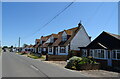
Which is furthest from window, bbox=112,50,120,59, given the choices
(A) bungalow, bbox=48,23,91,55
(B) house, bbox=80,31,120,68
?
(A) bungalow, bbox=48,23,91,55

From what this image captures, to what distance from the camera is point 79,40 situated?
112 feet

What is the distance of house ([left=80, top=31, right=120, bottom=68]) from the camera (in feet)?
62.6

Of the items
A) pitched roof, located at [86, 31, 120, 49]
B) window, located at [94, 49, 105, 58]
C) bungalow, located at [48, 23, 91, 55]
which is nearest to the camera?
pitched roof, located at [86, 31, 120, 49]

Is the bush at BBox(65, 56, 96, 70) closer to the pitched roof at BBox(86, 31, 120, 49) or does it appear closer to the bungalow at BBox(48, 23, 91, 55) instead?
the pitched roof at BBox(86, 31, 120, 49)

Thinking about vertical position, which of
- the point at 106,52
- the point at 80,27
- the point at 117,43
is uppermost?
the point at 80,27

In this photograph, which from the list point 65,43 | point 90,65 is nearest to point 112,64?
point 90,65

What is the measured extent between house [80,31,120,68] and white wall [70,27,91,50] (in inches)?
360

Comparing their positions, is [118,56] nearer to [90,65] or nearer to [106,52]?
[106,52]

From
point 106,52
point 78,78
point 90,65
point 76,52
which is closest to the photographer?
point 78,78

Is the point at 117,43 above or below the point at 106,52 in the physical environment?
above

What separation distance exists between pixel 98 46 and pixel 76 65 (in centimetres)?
715

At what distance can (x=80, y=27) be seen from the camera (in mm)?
34656

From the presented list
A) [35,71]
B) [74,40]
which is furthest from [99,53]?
[35,71]

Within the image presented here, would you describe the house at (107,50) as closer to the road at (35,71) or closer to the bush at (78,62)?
the bush at (78,62)
